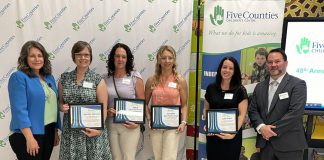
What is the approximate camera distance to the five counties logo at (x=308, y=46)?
319 centimetres

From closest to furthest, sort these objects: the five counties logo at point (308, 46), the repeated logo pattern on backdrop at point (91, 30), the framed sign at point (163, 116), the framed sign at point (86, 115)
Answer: the framed sign at point (86, 115) < the framed sign at point (163, 116) < the five counties logo at point (308, 46) < the repeated logo pattern on backdrop at point (91, 30)

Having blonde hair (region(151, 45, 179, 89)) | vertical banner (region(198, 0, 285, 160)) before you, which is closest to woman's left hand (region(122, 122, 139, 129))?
blonde hair (region(151, 45, 179, 89))

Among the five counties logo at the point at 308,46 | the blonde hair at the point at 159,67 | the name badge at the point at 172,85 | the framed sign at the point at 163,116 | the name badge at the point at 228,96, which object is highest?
the five counties logo at the point at 308,46

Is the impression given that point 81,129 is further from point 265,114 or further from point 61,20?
point 265,114

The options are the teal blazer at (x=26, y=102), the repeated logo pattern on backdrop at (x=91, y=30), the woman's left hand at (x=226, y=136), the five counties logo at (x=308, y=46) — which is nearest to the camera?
the teal blazer at (x=26, y=102)

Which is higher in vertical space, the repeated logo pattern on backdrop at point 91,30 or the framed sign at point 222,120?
the repeated logo pattern on backdrop at point 91,30

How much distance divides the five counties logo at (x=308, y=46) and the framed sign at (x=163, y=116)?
1.52 metres

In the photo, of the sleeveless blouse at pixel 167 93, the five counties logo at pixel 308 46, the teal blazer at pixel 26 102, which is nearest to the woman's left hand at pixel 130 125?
the sleeveless blouse at pixel 167 93

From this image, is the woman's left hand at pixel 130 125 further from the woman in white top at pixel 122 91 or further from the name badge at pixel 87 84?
the name badge at pixel 87 84

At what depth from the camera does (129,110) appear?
2900mm

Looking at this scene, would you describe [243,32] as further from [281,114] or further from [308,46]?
→ [281,114]

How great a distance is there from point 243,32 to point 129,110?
159 centimetres

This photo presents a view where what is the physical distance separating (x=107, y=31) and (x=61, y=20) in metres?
0.55

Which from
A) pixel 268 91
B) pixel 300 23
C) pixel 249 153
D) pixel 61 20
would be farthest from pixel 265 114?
pixel 61 20
